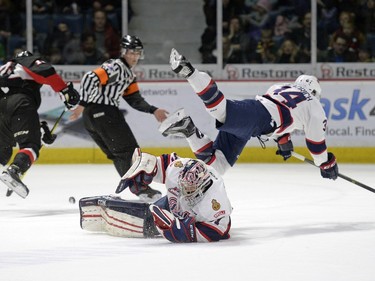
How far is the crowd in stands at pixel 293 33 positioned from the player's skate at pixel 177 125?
5132 millimetres

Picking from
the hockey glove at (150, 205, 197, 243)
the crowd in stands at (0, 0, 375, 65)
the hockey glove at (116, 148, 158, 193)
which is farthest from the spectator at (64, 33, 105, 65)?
the hockey glove at (150, 205, 197, 243)

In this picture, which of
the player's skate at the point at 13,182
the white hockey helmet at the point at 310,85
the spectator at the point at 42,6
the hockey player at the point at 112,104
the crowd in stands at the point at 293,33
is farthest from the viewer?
the spectator at the point at 42,6

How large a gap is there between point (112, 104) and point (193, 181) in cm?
235

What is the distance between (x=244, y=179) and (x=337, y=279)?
4.72 meters

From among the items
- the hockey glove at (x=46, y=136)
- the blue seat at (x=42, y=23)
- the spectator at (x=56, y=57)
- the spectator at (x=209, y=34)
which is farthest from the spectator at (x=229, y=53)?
the hockey glove at (x=46, y=136)

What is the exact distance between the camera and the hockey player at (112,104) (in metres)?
7.66

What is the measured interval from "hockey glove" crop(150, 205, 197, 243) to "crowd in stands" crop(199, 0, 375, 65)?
6.17 metres

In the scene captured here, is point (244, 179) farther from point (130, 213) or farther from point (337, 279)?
point (337, 279)

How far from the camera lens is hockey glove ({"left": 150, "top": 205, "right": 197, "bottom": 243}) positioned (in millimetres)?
5555

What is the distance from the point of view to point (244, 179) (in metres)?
9.35

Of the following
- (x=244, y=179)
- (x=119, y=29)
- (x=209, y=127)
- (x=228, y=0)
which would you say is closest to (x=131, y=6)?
(x=119, y=29)

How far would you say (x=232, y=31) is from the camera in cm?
1182

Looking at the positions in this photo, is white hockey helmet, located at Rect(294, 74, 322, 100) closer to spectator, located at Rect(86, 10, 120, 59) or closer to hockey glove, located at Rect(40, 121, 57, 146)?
hockey glove, located at Rect(40, 121, 57, 146)

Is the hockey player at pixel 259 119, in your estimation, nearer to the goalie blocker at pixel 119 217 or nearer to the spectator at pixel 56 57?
the goalie blocker at pixel 119 217
